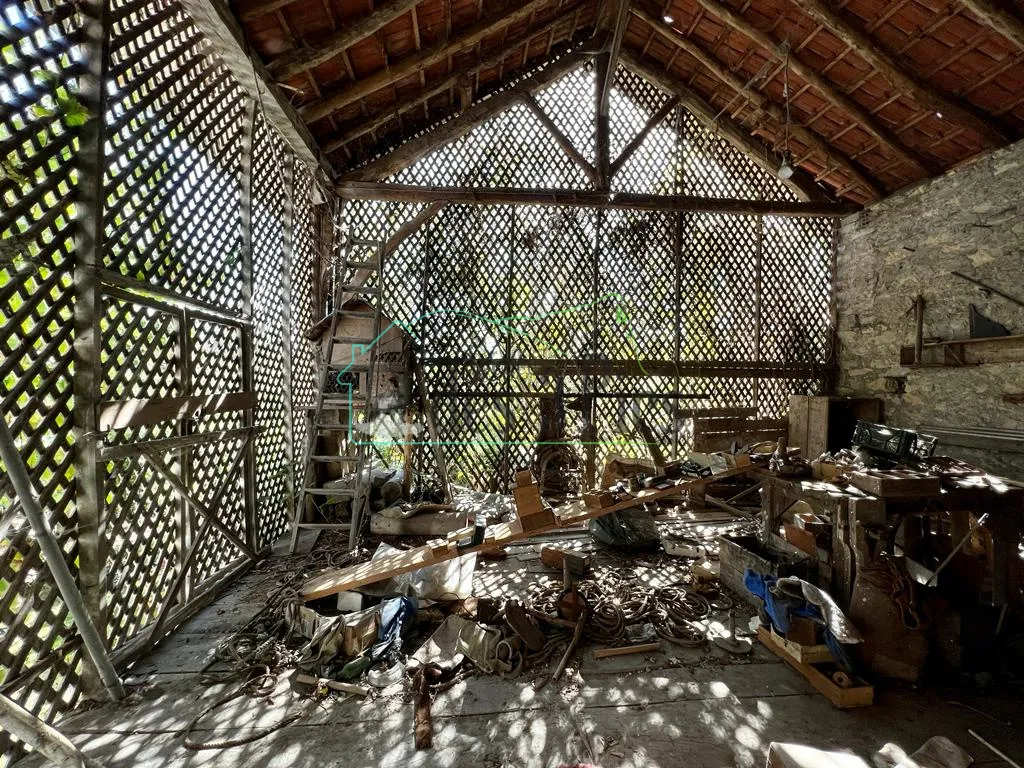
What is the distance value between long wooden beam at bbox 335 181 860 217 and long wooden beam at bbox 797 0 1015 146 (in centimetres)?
195

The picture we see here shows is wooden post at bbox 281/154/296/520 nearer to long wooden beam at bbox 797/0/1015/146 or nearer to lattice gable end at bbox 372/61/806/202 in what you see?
lattice gable end at bbox 372/61/806/202

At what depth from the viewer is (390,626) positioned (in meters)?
2.97

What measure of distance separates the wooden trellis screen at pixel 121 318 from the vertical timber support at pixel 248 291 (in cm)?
1

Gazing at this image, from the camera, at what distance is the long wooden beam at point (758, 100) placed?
20.0 ft

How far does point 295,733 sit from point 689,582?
3079 mm

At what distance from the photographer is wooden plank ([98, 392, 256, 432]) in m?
2.62

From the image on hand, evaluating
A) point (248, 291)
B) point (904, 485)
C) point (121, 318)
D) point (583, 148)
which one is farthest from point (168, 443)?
point (583, 148)

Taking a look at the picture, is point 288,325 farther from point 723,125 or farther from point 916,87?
point 916,87

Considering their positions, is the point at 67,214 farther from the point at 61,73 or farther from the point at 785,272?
the point at 785,272

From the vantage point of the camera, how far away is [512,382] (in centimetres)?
687

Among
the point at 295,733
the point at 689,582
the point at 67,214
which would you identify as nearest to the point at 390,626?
the point at 295,733

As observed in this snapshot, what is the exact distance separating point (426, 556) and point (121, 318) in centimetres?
255

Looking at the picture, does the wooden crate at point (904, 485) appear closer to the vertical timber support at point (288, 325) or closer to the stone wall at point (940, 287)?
the stone wall at point (940, 287)

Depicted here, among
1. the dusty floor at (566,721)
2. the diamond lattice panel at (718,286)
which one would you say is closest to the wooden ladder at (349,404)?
the dusty floor at (566,721)
